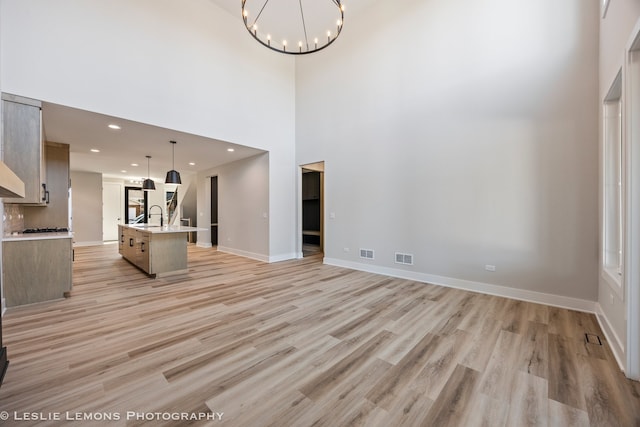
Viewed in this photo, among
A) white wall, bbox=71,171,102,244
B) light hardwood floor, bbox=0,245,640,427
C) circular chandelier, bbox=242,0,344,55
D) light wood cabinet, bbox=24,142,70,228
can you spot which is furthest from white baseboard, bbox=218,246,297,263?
white wall, bbox=71,171,102,244

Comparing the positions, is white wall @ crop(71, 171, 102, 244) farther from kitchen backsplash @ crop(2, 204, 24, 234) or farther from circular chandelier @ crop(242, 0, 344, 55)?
circular chandelier @ crop(242, 0, 344, 55)

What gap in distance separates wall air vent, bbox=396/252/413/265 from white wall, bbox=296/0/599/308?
0.36 feet

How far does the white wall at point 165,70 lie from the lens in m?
3.28

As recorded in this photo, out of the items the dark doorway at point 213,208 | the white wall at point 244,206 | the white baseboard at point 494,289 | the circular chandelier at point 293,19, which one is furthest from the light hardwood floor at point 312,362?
the dark doorway at point 213,208

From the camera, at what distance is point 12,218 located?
4242 mm

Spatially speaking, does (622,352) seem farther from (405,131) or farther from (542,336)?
(405,131)

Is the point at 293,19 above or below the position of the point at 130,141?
above

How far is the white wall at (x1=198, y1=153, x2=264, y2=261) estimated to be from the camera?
6305 mm

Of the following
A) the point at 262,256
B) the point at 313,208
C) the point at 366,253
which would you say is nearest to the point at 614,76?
the point at 366,253

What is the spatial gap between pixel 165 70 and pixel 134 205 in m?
9.41

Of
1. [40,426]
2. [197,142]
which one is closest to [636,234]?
[40,426]

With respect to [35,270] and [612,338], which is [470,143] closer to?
[612,338]

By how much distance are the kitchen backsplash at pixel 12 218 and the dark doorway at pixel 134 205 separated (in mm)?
6700

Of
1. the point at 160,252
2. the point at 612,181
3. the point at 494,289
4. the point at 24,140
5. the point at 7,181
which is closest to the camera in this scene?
the point at 7,181
